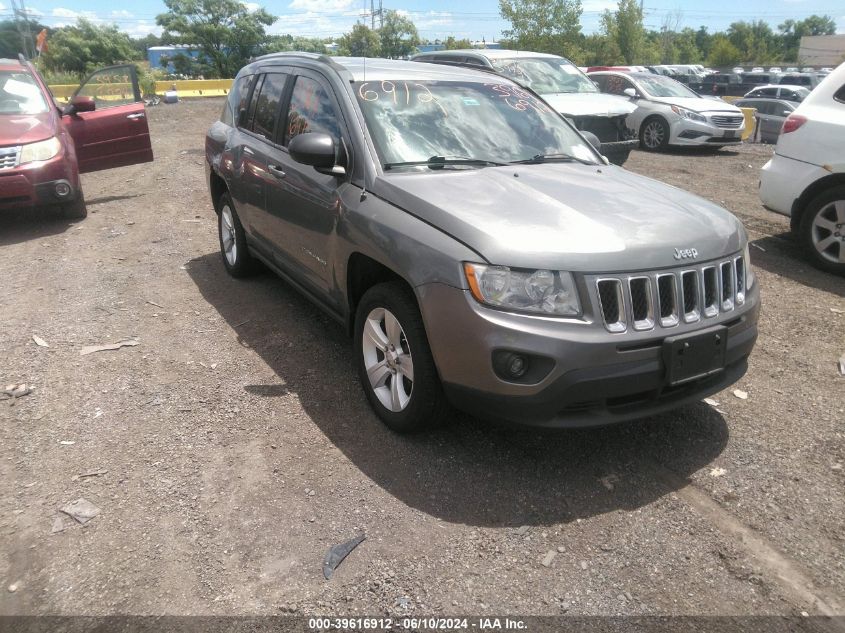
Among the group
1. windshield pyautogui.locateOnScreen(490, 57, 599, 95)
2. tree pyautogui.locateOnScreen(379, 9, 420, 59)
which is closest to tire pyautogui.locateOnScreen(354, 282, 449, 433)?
windshield pyautogui.locateOnScreen(490, 57, 599, 95)

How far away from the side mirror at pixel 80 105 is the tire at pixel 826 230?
819 cm

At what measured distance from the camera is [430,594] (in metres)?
2.53

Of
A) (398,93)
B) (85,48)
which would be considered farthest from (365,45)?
(85,48)

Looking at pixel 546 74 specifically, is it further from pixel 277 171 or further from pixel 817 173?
pixel 277 171

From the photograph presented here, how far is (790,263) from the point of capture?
6.56 metres

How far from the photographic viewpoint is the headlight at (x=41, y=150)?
738cm

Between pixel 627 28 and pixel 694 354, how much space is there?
59200 mm

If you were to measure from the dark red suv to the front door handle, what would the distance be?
4156mm

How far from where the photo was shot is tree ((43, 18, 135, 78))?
5791cm

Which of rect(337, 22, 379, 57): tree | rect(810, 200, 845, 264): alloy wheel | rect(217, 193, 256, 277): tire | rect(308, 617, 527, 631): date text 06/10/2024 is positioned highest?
rect(337, 22, 379, 57): tree

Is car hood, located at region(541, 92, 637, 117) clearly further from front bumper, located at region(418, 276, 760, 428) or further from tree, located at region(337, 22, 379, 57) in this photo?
front bumper, located at region(418, 276, 760, 428)

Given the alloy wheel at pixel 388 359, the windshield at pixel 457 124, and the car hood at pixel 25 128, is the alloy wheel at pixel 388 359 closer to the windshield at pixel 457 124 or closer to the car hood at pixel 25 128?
the windshield at pixel 457 124

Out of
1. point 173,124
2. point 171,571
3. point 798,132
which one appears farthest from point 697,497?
point 173,124

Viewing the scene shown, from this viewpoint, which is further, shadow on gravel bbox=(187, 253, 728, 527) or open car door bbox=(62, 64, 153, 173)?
open car door bbox=(62, 64, 153, 173)
